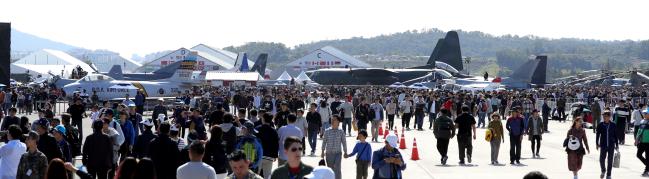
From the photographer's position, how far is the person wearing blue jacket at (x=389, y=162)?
11.3 metres

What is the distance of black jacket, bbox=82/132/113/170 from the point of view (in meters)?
12.3

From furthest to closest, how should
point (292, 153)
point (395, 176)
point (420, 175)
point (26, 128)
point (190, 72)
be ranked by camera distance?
1. point (190, 72)
2. point (420, 175)
3. point (26, 128)
4. point (395, 176)
5. point (292, 153)

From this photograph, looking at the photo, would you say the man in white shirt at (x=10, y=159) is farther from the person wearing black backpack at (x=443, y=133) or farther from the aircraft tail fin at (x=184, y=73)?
the aircraft tail fin at (x=184, y=73)

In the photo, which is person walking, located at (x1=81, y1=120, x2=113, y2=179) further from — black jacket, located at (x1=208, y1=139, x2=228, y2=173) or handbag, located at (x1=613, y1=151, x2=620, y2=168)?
handbag, located at (x1=613, y1=151, x2=620, y2=168)

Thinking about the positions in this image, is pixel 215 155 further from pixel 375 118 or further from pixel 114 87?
pixel 114 87

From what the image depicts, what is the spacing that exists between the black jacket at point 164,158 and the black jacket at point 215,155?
418 millimetres

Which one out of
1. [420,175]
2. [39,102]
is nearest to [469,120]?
[420,175]

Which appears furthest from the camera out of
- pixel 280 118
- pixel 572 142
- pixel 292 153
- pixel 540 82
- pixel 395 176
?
pixel 540 82

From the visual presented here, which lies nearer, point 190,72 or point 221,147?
point 221,147

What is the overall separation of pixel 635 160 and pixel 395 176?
10.9 metres

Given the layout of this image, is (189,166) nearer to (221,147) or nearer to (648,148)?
(221,147)

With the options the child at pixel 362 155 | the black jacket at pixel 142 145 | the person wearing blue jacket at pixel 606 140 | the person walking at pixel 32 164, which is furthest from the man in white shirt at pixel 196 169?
the person wearing blue jacket at pixel 606 140

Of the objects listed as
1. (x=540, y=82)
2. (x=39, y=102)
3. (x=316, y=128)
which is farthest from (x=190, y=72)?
(x=316, y=128)

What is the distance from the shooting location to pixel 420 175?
17328 millimetres
